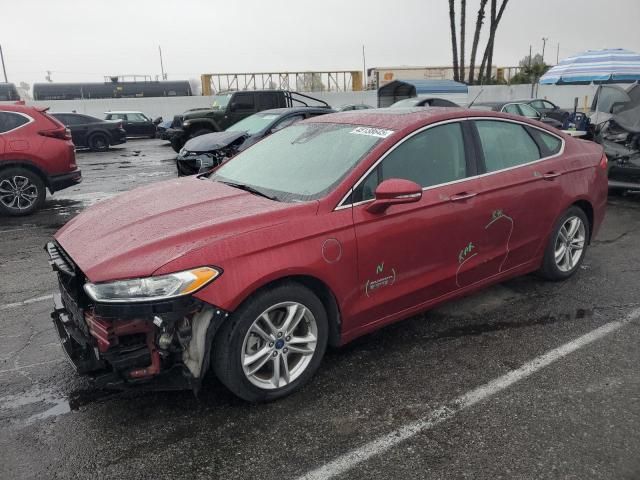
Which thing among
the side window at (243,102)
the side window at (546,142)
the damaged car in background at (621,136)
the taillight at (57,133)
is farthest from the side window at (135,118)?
the side window at (546,142)

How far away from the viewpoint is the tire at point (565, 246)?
4.45 meters

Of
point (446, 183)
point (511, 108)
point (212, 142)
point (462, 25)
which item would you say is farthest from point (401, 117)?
point (462, 25)

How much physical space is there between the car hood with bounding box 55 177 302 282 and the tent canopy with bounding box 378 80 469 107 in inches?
769

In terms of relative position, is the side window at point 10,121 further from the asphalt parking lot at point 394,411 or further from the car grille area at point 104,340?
the car grille area at point 104,340

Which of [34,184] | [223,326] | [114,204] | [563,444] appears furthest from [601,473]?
[34,184]

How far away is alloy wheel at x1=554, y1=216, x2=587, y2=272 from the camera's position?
15.0ft

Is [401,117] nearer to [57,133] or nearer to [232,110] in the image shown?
[57,133]

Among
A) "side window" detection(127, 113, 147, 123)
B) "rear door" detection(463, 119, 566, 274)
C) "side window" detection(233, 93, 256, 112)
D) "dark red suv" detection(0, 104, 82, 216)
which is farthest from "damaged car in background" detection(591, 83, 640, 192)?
"side window" detection(127, 113, 147, 123)

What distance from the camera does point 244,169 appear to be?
3891 millimetres

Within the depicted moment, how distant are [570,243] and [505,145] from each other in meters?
1.24

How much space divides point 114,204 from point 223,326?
1407mm

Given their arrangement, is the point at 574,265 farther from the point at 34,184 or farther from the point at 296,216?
the point at 34,184

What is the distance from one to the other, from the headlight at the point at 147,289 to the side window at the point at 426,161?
3.77 ft

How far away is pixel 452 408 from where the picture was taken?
9.55 ft
